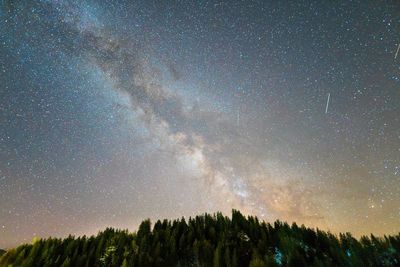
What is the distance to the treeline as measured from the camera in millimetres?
12844

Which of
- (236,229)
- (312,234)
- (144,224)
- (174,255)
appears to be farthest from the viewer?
(144,224)

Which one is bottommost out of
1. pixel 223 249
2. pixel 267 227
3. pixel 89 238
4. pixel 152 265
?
pixel 152 265

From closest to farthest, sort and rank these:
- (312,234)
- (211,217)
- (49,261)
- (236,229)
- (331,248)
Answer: (49,261), (331,248), (312,234), (236,229), (211,217)

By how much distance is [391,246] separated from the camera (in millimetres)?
13344

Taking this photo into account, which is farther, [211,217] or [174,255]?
[211,217]

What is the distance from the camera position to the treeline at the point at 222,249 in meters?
12.8

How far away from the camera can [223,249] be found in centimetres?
1422

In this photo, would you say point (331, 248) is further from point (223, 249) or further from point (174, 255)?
point (174, 255)

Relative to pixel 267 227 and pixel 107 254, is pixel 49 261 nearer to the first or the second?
pixel 107 254

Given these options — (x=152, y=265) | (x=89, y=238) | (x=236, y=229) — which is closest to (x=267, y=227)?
(x=236, y=229)

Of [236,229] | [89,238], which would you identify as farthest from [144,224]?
[236,229]

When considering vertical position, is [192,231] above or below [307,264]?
above

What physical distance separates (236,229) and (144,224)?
295 inches

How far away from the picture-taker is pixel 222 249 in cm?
1418
